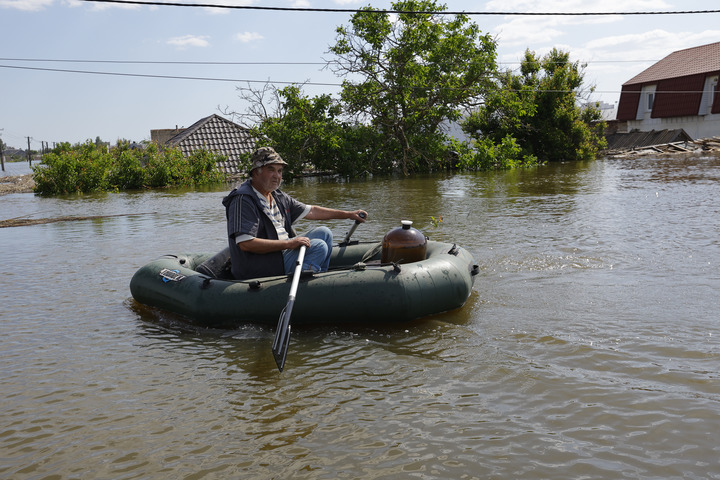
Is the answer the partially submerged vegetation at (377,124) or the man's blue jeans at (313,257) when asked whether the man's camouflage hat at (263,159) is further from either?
the partially submerged vegetation at (377,124)

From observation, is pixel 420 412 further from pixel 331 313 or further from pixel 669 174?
pixel 669 174

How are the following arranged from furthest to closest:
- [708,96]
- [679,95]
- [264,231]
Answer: [679,95], [708,96], [264,231]

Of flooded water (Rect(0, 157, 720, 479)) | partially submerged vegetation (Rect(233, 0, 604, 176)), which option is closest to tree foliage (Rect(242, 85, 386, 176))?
partially submerged vegetation (Rect(233, 0, 604, 176))

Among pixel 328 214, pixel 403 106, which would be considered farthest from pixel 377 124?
pixel 328 214

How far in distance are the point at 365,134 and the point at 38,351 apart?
19.1 m

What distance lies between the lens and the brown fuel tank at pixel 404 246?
5.52 meters

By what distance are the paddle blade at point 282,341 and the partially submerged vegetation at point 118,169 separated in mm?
18407

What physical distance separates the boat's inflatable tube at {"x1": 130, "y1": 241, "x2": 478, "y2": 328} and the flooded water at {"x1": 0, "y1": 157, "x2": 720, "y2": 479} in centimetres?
14

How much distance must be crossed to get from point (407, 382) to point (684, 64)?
3593 centimetres

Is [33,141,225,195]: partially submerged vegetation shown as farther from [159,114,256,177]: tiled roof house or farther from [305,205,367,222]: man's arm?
[305,205,367,222]: man's arm

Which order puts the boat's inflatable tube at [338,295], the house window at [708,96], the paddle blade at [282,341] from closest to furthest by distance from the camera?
the paddle blade at [282,341], the boat's inflatable tube at [338,295], the house window at [708,96]

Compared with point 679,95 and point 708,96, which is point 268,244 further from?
point 679,95

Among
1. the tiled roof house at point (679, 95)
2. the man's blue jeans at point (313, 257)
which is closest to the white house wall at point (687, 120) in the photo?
the tiled roof house at point (679, 95)

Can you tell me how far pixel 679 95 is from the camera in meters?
33.4
